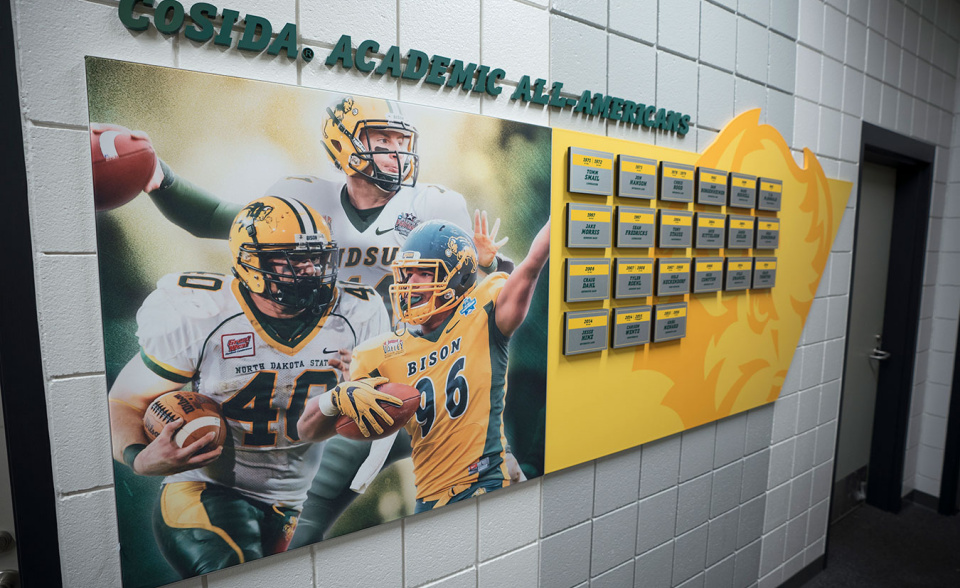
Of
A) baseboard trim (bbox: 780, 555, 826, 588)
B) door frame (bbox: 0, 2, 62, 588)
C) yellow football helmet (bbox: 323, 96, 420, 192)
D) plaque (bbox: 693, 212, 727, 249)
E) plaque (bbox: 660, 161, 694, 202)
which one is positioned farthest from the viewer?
baseboard trim (bbox: 780, 555, 826, 588)

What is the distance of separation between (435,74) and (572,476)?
115 cm

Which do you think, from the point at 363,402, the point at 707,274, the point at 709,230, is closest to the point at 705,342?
the point at 707,274

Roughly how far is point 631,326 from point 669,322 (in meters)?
0.17

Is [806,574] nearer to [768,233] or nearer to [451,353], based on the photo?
[768,233]

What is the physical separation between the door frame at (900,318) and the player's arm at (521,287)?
222 cm

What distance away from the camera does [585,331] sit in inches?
52.2

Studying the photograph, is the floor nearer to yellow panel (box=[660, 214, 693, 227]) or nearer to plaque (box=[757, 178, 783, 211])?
plaque (box=[757, 178, 783, 211])

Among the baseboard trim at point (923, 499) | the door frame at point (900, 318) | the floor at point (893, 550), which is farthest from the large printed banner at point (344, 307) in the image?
the baseboard trim at point (923, 499)

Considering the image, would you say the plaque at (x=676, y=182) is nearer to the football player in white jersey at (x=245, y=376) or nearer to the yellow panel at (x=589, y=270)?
the yellow panel at (x=589, y=270)

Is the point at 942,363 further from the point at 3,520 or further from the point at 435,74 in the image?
the point at 3,520

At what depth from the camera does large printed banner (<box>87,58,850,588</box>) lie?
0.82 metres

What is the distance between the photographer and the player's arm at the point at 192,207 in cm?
81

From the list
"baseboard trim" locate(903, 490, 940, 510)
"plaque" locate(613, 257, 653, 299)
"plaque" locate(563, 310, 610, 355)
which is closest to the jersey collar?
"plaque" locate(563, 310, 610, 355)

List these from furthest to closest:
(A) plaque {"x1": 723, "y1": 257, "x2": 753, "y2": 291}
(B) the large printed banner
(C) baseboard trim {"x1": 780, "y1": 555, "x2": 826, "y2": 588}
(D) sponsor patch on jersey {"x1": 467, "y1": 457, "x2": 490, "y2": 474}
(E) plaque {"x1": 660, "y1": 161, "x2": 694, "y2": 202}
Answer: (C) baseboard trim {"x1": 780, "y1": 555, "x2": 826, "y2": 588}
(A) plaque {"x1": 723, "y1": 257, "x2": 753, "y2": 291}
(E) plaque {"x1": 660, "y1": 161, "x2": 694, "y2": 202}
(D) sponsor patch on jersey {"x1": 467, "y1": 457, "x2": 490, "y2": 474}
(B) the large printed banner
